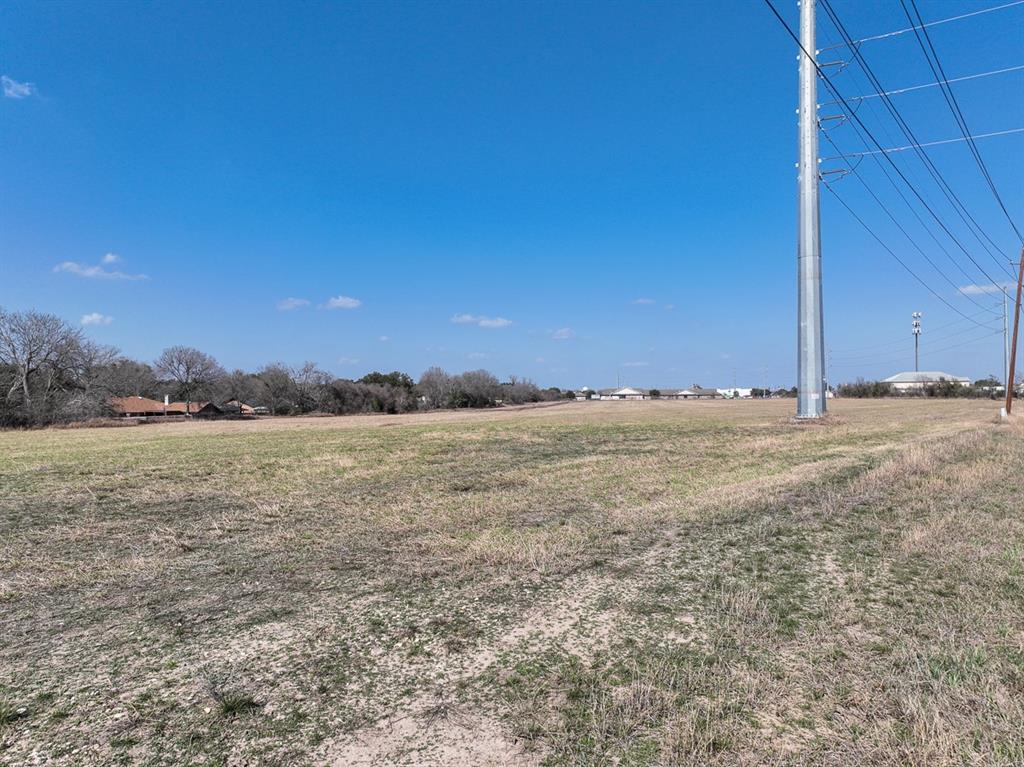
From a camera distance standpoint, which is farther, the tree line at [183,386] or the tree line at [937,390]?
the tree line at [937,390]

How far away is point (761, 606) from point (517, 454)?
493 inches

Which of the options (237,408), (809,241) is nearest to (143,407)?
(237,408)

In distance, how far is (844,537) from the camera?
654 centimetres

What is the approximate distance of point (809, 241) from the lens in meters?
25.3

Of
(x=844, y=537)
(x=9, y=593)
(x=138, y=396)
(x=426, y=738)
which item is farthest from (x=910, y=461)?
(x=138, y=396)

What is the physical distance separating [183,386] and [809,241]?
3820 inches

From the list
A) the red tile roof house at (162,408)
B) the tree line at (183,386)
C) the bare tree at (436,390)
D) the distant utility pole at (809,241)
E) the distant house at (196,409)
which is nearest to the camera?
the distant utility pole at (809,241)

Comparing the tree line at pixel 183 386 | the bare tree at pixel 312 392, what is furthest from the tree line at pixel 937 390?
the bare tree at pixel 312 392

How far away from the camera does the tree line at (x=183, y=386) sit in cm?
5288

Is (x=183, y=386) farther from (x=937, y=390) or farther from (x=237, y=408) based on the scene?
(x=937, y=390)

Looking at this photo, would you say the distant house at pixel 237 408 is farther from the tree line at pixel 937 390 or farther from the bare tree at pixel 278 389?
the tree line at pixel 937 390

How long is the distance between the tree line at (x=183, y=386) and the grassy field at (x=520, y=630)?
57321mm

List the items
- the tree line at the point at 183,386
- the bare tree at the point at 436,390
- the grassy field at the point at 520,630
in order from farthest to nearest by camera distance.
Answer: the bare tree at the point at 436,390 → the tree line at the point at 183,386 → the grassy field at the point at 520,630

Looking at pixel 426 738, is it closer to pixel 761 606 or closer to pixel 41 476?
pixel 761 606
